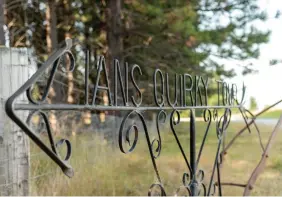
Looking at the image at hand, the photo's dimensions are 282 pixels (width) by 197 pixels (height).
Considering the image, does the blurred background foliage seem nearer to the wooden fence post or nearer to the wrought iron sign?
the wooden fence post

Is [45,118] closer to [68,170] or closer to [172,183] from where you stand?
[68,170]

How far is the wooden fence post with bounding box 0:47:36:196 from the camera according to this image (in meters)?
1.53

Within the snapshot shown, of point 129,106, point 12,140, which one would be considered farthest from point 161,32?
point 129,106

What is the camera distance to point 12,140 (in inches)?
61.6

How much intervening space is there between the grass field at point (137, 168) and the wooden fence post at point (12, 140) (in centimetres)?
11

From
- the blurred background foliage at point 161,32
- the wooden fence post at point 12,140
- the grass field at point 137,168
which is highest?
the blurred background foliage at point 161,32

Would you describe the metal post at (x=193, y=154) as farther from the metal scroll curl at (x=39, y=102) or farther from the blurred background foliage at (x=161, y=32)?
the blurred background foliage at (x=161, y=32)

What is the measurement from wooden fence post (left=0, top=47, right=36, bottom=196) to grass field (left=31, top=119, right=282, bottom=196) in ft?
0.35

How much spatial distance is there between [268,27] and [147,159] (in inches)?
108

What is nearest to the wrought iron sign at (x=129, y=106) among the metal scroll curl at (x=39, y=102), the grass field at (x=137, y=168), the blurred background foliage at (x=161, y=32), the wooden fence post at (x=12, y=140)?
the metal scroll curl at (x=39, y=102)

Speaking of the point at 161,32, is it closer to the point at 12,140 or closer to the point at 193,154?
the point at 12,140

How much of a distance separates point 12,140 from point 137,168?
36.1 inches

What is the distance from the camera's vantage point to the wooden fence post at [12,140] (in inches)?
60.4

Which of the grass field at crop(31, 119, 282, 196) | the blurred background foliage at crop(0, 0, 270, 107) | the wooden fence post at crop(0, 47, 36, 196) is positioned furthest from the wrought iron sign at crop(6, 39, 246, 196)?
the blurred background foliage at crop(0, 0, 270, 107)
